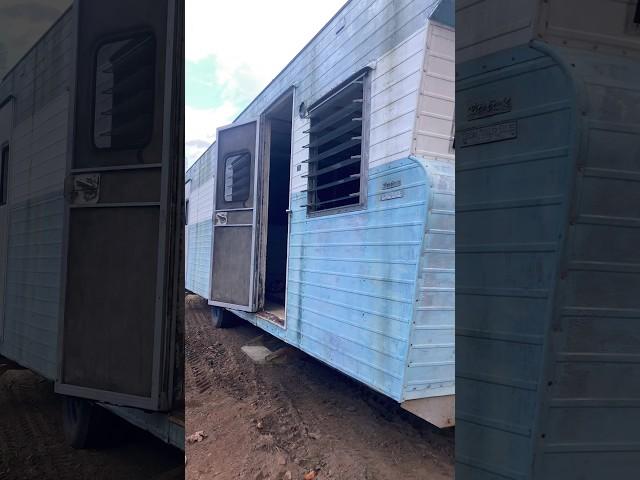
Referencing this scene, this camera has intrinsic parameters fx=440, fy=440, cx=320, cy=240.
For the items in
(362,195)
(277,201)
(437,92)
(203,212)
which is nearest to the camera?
(437,92)

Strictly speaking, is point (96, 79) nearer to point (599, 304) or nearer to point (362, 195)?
point (362, 195)

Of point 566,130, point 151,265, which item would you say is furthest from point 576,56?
point 151,265

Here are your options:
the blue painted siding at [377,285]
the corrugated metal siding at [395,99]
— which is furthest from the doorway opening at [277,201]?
the corrugated metal siding at [395,99]

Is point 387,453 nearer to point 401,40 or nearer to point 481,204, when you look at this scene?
point 481,204

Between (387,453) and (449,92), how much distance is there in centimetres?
124

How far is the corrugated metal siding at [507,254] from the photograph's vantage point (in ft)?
3.86

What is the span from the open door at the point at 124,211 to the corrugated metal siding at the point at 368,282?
0.80m

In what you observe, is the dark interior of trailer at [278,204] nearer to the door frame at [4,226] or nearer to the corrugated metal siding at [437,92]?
the corrugated metal siding at [437,92]

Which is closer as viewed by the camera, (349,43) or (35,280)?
(35,280)

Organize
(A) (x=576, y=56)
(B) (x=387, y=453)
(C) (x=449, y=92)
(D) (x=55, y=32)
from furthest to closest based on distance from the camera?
1. (B) (x=387, y=453)
2. (C) (x=449, y=92)
3. (A) (x=576, y=56)
4. (D) (x=55, y=32)

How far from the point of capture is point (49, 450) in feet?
3.62

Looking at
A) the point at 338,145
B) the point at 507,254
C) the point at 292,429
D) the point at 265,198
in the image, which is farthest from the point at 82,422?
the point at 265,198

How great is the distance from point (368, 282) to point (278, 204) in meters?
1.18

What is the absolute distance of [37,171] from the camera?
A: 3.70ft
